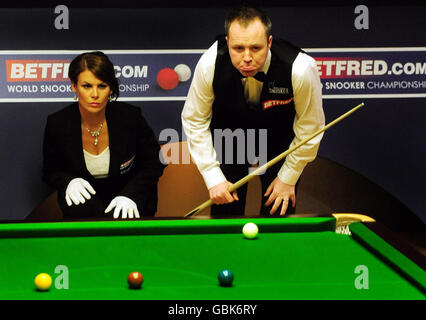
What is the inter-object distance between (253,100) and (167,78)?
711 mm

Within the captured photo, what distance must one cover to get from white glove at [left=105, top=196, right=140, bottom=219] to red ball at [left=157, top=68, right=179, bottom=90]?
80 cm

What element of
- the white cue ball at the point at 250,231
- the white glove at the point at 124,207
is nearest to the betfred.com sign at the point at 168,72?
the white glove at the point at 124,207

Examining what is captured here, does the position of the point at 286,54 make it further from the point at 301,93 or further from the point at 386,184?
the point at 386,184

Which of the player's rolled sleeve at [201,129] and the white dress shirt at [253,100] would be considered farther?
the player's rolled sleeve at [201,129]

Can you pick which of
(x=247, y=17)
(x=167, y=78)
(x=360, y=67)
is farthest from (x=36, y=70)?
(x=360, y=67)

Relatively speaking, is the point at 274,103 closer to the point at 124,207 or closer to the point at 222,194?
the point at 222,194

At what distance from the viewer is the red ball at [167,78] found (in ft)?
13.1

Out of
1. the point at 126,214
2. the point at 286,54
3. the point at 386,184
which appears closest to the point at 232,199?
the point at 126,214

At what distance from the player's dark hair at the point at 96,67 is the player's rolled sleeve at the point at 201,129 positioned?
502 millimetres

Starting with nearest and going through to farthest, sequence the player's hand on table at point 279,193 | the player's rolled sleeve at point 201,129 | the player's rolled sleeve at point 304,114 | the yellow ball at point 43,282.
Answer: the yellow ball at point 43,282 < the player's rolled sleeve at point 304,114 < the player's rolled sleeve at point 201,129 < the player's hand on table at point 279,193

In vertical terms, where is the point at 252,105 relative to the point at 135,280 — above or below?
above

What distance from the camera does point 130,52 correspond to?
402 centimetres

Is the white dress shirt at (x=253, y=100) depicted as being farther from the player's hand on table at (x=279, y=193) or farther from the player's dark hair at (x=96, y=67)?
the player's dark hair at (x=96, y=67)

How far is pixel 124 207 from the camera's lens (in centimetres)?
364
